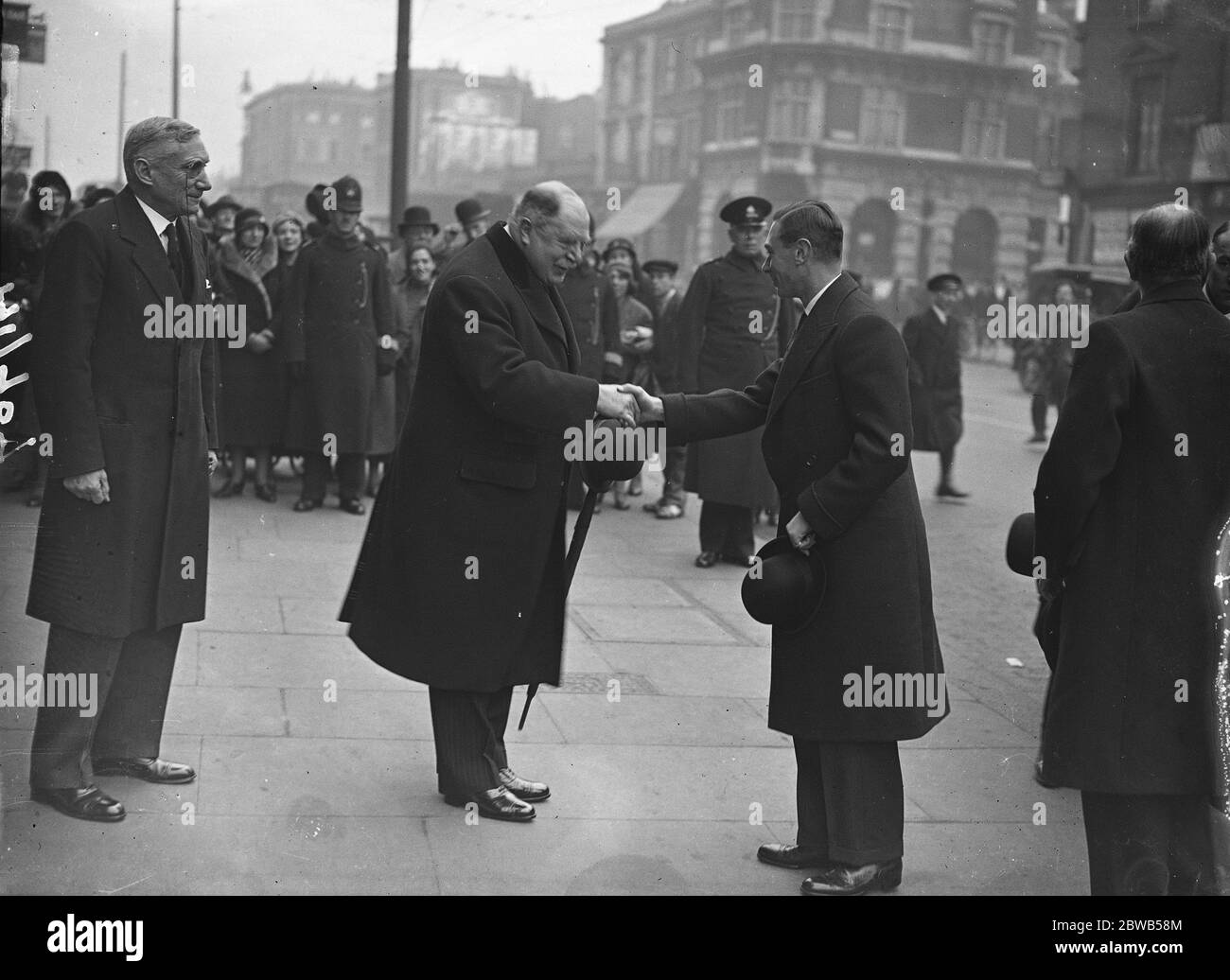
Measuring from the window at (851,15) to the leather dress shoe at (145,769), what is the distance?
24.5m

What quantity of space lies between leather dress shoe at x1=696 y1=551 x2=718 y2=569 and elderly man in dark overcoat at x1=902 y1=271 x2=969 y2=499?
333cm

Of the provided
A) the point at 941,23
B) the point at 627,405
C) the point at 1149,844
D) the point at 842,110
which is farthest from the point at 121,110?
the point at 842,110

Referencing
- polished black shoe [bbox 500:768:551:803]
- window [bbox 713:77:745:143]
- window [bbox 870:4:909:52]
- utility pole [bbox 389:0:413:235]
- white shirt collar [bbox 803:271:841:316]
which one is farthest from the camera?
window [bbox 713:77:745:143]

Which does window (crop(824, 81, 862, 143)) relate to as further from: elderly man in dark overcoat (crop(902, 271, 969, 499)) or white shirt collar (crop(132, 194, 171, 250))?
white shirt collar (crop(132, 194, 171, 250))

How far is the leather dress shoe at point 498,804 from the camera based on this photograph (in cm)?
446

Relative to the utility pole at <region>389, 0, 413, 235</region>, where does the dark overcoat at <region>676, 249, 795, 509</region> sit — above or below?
below

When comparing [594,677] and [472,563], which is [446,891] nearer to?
[472,563]

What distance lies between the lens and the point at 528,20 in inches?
254

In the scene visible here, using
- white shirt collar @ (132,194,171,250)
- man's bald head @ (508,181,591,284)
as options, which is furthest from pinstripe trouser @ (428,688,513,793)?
white shirt collar @ (132,194,171,250)

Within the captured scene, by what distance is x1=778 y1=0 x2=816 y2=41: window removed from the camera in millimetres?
30172

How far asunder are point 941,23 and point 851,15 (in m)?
7.84

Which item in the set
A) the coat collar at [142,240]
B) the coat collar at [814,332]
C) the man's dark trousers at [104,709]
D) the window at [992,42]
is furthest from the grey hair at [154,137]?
the window at [992,42]
